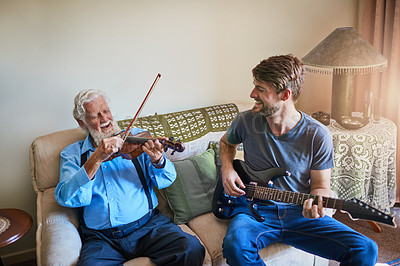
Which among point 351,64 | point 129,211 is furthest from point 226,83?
point 129,211

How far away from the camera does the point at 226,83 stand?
9.26ft

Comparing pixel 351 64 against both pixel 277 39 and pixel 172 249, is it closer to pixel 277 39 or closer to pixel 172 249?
pixel 277 39

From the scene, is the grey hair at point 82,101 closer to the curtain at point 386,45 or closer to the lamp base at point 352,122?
the lamp base at point 352,122

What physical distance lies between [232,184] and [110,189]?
1.92 feet

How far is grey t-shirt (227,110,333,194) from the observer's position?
6.07ft

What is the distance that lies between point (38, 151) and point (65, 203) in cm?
43

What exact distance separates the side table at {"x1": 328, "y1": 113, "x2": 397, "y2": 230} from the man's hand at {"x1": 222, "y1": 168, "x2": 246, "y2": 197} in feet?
2.79

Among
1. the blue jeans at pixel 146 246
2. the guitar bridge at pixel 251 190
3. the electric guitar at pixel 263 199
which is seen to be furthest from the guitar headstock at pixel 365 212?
the blue jeans at pixel 146 246

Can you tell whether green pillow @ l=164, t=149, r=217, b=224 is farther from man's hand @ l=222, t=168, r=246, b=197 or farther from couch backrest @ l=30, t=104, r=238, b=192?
man's hand @ l=222, t=168, r=246, b=197

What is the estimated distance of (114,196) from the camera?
192cm

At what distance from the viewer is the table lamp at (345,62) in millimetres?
2432

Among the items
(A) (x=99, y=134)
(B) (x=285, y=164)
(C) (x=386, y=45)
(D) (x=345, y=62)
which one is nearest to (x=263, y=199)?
(B) (x=285, y=164)

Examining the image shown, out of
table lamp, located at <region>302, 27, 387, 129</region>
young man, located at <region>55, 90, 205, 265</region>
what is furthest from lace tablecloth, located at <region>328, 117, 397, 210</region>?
young man, located at <region>55, 90, 205, 265</region>

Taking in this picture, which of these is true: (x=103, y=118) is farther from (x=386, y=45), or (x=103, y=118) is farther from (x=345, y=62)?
(x=386, y=45)
